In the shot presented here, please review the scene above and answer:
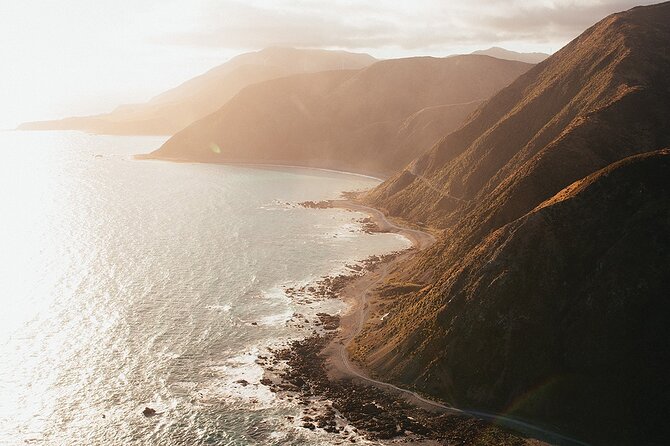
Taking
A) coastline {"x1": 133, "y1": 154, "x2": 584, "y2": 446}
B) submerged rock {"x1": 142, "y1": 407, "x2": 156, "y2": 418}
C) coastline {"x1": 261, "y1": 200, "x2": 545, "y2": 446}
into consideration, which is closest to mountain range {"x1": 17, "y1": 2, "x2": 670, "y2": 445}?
coastline {"x1": 133, "y1": 154, "x2": 584, "y2": 446}

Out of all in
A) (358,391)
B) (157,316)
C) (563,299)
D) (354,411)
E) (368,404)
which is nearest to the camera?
(354,411)

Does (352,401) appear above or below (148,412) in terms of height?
above

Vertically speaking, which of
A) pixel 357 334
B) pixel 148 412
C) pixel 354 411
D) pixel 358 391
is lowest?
pixel 148 412

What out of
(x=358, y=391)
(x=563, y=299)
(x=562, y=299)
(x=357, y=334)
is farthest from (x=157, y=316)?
(x=563, y=299)

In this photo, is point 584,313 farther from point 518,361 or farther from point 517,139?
point 517,139

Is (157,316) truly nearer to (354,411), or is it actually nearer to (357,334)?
(357,334)

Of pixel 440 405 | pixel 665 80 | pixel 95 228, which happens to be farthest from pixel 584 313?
pixel 95 228

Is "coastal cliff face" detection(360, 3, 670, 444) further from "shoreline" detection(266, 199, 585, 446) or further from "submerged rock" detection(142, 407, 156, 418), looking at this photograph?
"submerged rock" detection(142, 407, 156, 418)
